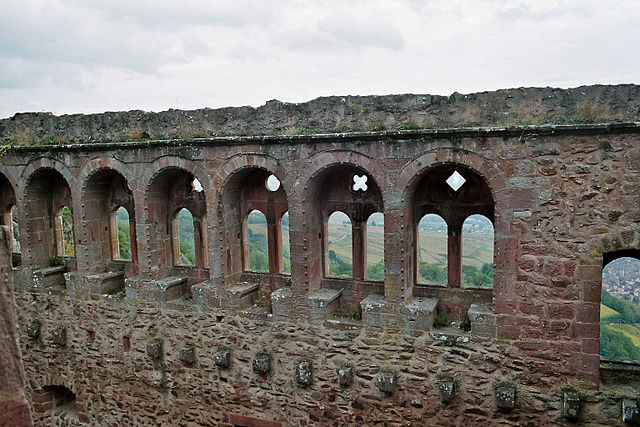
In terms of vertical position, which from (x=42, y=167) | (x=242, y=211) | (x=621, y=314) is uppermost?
(x=42, y=167)

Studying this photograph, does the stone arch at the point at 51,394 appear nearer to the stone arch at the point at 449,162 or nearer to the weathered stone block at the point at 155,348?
the weathered stone block at the point at 155,348

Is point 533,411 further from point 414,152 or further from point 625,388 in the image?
point 414,152

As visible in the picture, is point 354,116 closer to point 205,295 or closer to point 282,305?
point 282,305

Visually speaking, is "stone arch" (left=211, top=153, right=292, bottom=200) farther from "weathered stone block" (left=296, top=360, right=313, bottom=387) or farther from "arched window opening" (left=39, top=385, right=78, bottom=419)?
"arched window opening" (left=39, top=385, right=78, bottom=419)

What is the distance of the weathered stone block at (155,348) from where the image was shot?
968 cm

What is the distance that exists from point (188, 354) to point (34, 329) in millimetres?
4035

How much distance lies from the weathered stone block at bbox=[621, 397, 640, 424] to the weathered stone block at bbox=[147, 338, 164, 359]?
7530mm

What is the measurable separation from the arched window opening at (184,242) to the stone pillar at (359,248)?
10.7 feet

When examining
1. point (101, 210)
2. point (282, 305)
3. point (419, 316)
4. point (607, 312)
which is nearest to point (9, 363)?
point (419, 316)

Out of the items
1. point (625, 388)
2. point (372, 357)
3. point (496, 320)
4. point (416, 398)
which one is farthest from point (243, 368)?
point (625, 388)

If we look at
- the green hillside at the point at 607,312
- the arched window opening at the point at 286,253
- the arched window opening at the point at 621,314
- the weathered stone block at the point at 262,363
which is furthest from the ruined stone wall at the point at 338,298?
the green hillside at the point at 607,312

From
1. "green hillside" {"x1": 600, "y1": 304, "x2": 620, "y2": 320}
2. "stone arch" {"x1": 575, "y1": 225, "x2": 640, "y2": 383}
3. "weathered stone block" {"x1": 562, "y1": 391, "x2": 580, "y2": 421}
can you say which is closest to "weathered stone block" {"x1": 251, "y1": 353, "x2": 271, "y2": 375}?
"weathered stone block" {"x1": 562, "y1": 391, "x2": 580, "y2": 421}

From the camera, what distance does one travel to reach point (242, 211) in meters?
9.70

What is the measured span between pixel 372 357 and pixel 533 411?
239cm
